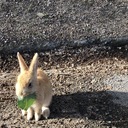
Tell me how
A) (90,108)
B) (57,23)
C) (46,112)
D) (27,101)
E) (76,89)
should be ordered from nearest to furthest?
(27,101)
(46,112)
(90,108)
(76,89)
(57,23)

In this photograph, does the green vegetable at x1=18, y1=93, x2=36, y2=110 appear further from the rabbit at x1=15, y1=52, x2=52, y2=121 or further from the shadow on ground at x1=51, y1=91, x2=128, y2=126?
the shadow on ground at x1=51, y1=91, x2=128, y2=126

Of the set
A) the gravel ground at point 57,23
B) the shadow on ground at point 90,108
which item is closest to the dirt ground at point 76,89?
the shadow on ground at point 90,108

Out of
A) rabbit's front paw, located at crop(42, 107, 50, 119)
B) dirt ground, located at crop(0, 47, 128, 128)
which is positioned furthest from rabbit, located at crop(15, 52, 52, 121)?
dirt ground, located at crop(0, 47, 128, 128)

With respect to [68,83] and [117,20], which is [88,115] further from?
[117,20]

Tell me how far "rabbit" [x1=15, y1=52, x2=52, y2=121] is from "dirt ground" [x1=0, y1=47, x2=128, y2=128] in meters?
0.12

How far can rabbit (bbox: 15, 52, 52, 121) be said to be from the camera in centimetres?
471

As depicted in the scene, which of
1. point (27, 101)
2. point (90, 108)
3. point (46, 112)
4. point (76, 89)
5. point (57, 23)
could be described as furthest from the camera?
point (57, 23)

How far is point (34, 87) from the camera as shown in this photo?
189 inches

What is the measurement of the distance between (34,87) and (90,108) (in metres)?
0.93

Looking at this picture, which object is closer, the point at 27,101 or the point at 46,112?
the point at 27,101

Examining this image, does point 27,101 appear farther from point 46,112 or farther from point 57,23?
point 57,23

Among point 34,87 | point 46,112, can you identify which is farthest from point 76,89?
point 34,87

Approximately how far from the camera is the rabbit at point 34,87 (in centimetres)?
471

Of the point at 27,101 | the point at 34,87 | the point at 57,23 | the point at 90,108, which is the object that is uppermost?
the point at 57,23
